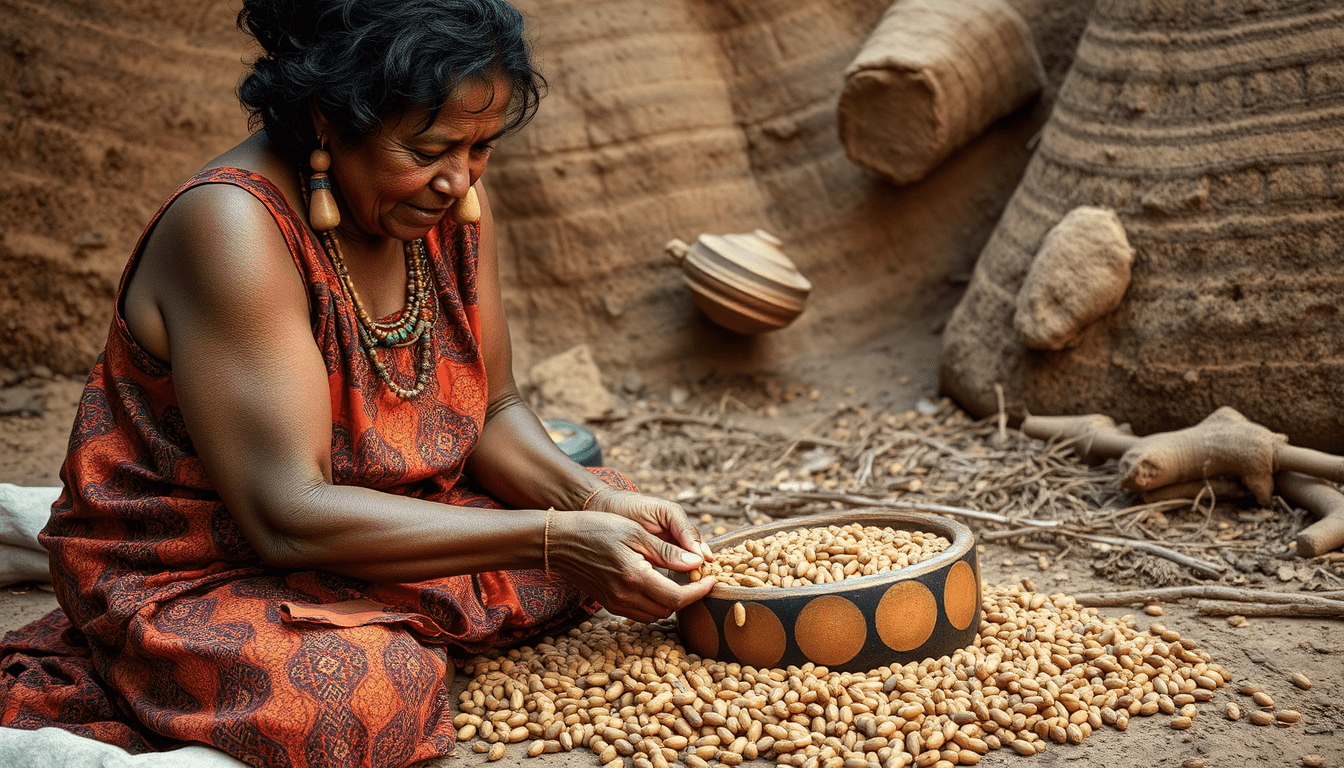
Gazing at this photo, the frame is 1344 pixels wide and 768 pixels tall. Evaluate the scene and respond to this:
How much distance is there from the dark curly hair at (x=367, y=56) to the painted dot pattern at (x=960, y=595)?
51.3 inches

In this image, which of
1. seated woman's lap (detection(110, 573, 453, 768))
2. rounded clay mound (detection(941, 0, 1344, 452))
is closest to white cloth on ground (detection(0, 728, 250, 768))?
seated woman's lap (detection(110, 573, 453, 768))


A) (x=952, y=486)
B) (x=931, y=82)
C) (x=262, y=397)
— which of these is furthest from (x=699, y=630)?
(x=931, y=82)

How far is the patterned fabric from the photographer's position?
191cm

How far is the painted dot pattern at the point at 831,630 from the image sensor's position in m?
2.12

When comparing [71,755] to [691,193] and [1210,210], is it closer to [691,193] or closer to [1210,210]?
[1210,210]

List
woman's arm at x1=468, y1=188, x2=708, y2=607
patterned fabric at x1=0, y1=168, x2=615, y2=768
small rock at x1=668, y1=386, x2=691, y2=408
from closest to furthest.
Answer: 1. patterned fabric at x1=0, y1=168, x2=615, y2=768
2. woman's arm at x1=468, y1=188, x2=708, y2=607
3. small rock at x1=668, y1=386, x2=691, y2=408

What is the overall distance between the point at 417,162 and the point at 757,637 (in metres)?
1.14

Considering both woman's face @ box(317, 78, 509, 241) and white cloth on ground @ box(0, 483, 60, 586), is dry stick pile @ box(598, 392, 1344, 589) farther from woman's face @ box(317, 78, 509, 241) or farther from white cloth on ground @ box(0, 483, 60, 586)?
white cloth on ground @ box(0, 483, 60, 586)

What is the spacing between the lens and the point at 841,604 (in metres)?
2.12

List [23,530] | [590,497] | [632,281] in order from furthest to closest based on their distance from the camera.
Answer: [632,281] → [23,530] → [590,497]

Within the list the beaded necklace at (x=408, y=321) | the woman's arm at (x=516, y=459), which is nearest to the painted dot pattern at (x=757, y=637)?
the woman's arm at (x=516, y=459)

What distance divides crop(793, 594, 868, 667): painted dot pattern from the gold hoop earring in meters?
1.18

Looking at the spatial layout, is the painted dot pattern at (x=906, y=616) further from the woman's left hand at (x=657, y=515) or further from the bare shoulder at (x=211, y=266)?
the bare shoulder at (x=211, y=266)

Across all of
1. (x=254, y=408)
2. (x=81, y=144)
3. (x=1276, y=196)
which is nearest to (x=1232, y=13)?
(x=1276, y=196)
